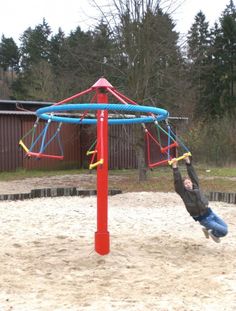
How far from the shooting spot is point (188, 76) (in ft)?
56.9

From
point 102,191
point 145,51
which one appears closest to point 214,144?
point 145,51

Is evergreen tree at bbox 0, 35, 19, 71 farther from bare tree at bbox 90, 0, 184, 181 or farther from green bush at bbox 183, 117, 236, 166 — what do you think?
bare tree at bbox 90, 0, 184, 181

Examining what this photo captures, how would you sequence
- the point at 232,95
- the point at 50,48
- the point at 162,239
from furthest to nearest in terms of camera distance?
the point at 50,48
the point at 232,95
the point at 162,239

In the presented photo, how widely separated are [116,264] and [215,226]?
1.43m

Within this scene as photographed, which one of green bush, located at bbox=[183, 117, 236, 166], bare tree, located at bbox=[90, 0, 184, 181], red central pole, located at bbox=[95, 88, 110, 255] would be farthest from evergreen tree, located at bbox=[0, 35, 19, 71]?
red central pole, located at bbox=[95, 88, 110, 255]

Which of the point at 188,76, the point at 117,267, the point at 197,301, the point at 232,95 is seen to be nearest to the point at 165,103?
the point at 188,76

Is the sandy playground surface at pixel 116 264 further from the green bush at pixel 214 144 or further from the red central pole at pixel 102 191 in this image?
the green bush at pixel 214 144

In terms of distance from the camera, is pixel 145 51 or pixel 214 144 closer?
pixel 145 51

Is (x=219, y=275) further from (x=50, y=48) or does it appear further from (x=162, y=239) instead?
(x=50, y=48)

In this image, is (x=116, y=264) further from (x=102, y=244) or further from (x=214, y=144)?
(x=214, y=144)

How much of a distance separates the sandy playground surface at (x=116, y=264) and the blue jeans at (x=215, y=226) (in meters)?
0.32

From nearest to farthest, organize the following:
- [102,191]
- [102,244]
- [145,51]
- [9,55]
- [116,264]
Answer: [116,264], [102,244], [102,191], [145,51], [9,55]

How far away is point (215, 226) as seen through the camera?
21.0ft

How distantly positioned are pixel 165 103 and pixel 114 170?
23.7 ft
